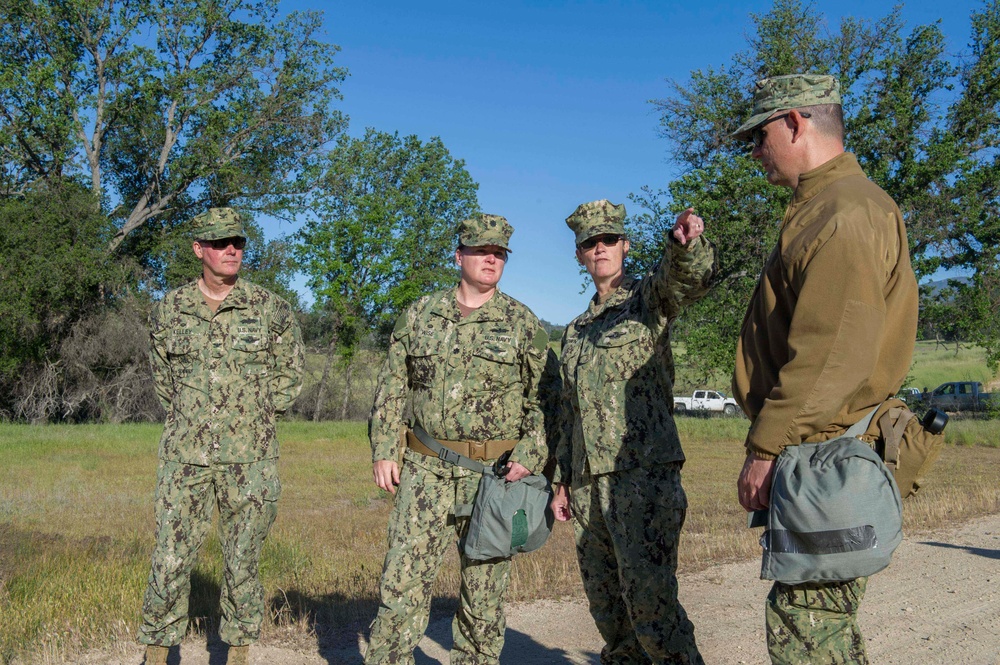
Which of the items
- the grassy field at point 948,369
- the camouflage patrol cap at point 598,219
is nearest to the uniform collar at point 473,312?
the camouflage patrol cap at point 598,219

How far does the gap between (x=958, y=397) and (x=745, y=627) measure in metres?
36.7

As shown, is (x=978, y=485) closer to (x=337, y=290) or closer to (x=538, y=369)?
(x=538, y=369)

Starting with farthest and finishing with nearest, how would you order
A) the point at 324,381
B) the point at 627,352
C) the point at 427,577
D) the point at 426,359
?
the point at 324,381 → the point at 426,359 → the point at 427,577 → the point at 627,352

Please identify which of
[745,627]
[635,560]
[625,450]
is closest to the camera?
[635,560]

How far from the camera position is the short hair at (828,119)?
9.79ft

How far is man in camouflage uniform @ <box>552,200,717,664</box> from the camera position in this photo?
400 cm

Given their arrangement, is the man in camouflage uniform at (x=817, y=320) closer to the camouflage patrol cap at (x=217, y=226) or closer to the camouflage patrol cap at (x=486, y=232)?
the camouflage patrol cap at (x=486, y=232)

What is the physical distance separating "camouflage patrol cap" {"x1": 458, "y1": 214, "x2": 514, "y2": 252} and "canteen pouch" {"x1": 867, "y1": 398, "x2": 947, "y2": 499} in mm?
2318

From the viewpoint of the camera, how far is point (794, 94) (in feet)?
9.72

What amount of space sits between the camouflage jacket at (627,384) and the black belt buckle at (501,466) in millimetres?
355

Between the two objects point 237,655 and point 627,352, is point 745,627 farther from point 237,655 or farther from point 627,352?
point 237,655

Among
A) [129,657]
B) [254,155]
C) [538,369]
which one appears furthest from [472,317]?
[254,155]

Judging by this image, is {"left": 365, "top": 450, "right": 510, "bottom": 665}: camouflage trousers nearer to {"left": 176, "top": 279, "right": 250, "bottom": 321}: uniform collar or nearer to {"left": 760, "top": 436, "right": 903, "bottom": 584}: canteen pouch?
{"left": 176, "top": 279, "right": 250, "bottom": 321}: uniform collar

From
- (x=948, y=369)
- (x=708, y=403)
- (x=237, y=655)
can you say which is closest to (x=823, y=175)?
(x=237, y=655)
